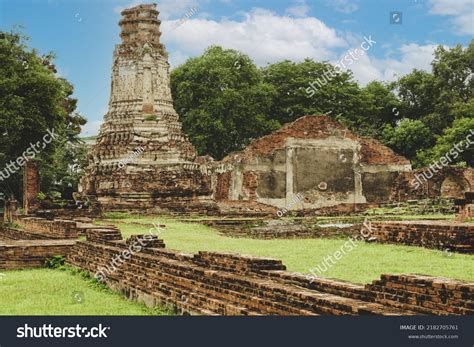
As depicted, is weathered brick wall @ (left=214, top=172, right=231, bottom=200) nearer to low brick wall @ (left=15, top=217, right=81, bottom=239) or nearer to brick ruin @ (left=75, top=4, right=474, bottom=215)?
brick ruin @ (left=75, top=4, right=474, bottom=215)

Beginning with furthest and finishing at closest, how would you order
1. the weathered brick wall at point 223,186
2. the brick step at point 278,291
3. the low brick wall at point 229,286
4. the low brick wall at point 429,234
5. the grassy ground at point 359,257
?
1. the weathered brick wall at point 223,186
2. the low brick wall at point 429,234
3. the grassy ground at point 359,257
4. the low brick wall at point 229,286
5. the brick step at point 278,291

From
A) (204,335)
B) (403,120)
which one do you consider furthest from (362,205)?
(204,335)

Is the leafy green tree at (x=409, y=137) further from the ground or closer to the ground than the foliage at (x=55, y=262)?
further from the ground

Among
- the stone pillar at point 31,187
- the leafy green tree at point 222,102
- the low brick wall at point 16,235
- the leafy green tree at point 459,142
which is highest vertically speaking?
the leafy green tree at point 222,102

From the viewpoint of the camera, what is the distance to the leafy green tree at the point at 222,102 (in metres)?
41.2

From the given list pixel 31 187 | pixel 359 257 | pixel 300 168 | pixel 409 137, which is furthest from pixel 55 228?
pixel 409 137

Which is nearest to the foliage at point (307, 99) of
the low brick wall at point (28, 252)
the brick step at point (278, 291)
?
the low brick wall at point (28, 252)

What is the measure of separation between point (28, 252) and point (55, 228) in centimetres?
267

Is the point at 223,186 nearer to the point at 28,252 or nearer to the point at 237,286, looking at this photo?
the point at 28,252

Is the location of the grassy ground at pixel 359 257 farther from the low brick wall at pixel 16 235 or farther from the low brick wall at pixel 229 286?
the low brick wall at pixel 16 235

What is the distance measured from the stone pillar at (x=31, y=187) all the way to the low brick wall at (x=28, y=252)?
8.26m

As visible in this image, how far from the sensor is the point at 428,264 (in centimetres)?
824

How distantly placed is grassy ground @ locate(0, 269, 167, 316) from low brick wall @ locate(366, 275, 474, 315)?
2.69 meters

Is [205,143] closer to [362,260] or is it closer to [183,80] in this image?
[183,80]
